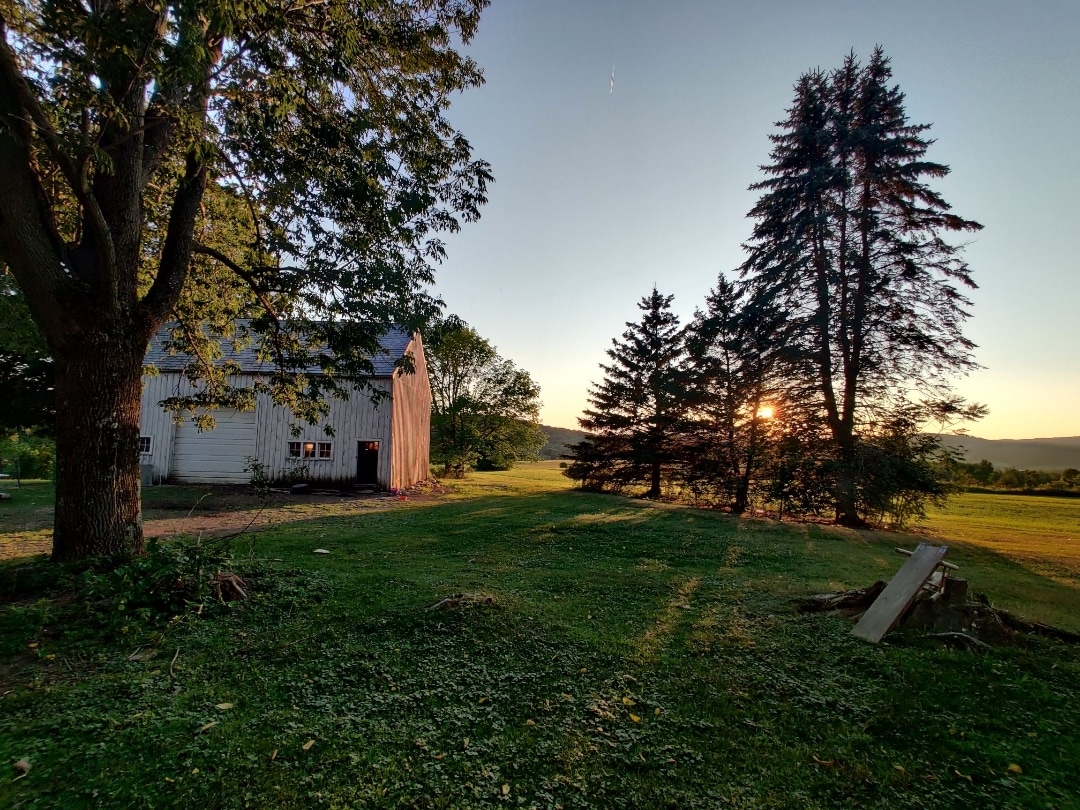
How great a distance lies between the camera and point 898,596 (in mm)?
5188

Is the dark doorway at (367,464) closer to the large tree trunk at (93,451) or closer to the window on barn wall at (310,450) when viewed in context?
the window on barn wall at (310,450)

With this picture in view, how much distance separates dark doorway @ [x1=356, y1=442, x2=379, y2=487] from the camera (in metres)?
18.7

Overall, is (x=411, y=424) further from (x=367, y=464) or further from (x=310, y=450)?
(x=310, y=450)

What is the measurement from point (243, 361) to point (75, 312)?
15.7 meters

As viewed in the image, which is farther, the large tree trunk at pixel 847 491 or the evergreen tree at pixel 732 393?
the evergreen tree at pixel 732 393

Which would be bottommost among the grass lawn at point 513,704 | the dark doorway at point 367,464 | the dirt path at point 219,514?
the dirt path at point 219,514

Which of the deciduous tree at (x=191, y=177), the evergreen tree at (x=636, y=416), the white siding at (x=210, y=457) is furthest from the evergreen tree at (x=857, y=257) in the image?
the white siding at (x=210, y=457)

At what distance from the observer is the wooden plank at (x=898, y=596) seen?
4879mm

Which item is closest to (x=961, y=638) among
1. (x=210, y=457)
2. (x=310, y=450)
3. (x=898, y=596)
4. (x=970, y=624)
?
(x=970, y=624)

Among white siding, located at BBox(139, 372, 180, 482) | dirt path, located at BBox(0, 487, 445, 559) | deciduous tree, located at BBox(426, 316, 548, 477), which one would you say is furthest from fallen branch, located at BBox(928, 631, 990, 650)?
deciduous tree, located at BBox(426, 316, 548, 477)

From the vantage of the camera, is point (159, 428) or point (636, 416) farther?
point (636, 416)

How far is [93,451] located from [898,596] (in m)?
9.25

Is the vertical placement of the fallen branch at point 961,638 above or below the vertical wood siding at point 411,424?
below

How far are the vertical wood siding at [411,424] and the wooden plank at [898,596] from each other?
587 inches
